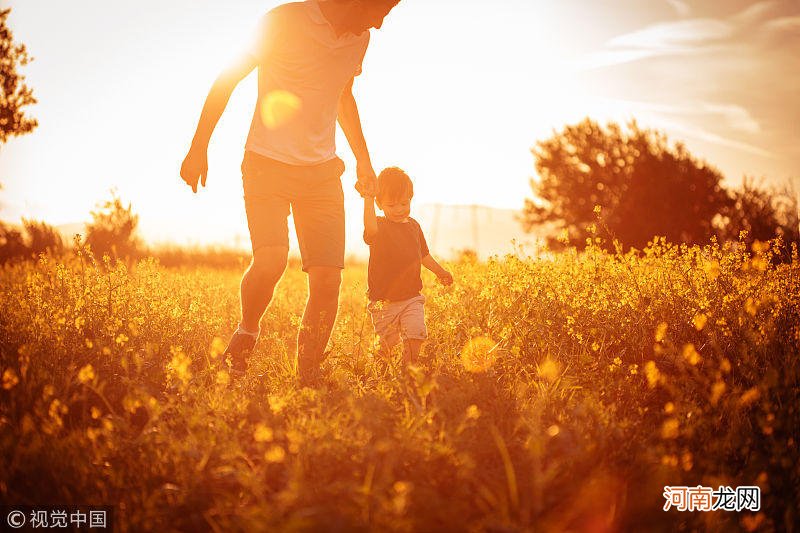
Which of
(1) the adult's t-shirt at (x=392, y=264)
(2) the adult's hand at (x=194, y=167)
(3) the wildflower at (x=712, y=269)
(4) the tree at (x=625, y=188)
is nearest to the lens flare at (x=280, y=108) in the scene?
(2) the adult's hand at (x=194, y=167)

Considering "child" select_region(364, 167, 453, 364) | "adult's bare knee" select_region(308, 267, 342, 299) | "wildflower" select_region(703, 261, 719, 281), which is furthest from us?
"child" select_region(364, 167, 453, 364)

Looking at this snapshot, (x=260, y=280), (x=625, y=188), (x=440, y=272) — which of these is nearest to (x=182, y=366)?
(x=260, y=280)

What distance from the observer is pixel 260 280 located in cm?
353

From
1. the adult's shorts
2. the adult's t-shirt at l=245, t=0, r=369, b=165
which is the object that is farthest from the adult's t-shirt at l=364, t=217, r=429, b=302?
the adult's t-shirt at l=245, t=0, r=369, b=165

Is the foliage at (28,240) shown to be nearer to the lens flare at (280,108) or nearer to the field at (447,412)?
the field at (447,412)

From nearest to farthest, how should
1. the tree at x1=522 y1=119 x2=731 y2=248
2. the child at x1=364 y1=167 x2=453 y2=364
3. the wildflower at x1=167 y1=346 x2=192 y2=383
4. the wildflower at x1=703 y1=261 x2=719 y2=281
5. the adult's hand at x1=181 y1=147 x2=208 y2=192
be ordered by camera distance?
the wildflower at x1=167 y1=346 x2=192 y2=383 → the adult's hand at x1=181 y1=147 x2=208 y2=192 → the wildflower at x1=703 y1=261 x2=719 y2=281 → the child at x1=364 y1=167 x2=453 y2=364 → the tree at x1=522 y1=119 x2=731 y2=248

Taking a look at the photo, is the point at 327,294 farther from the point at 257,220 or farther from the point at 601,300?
the point at 601,300

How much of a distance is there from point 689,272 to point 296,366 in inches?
120

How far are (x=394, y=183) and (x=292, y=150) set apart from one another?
1.05 metres

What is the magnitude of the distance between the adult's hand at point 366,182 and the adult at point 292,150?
375 mm

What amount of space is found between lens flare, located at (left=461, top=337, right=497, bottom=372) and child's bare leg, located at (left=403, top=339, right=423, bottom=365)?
42 centimetres

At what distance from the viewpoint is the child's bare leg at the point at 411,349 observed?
13.3 feet

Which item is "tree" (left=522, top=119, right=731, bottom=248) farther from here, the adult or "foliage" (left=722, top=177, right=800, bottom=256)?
the adult

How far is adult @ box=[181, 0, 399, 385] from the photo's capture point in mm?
3555
